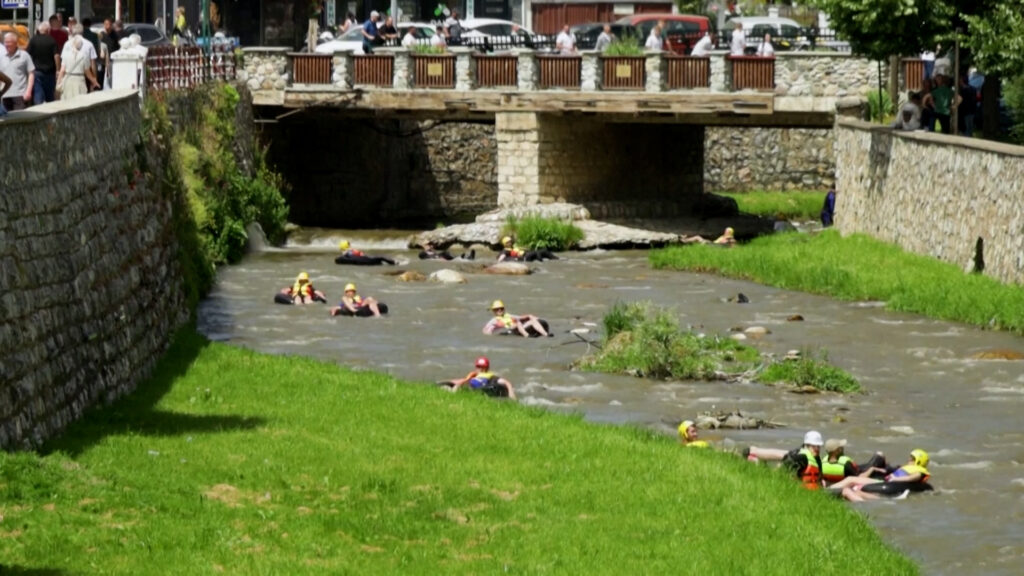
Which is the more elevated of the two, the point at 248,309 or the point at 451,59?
the point at 451,59

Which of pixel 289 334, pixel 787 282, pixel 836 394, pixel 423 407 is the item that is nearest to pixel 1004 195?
pixel 787 282

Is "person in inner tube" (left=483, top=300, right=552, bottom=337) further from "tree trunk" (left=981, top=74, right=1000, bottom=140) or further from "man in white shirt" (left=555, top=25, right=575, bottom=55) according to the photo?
"man in white shirt" (left=555, top=25, right=575, bottom=55)

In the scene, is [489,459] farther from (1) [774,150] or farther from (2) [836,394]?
(1) [774,150]

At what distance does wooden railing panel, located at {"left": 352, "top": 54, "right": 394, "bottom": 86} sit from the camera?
146 feet

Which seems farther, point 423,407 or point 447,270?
point 447,270

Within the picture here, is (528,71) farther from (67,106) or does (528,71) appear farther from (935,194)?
(67,106)

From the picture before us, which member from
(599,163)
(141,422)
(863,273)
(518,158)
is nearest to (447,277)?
(863,273)

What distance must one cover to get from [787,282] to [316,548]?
21.0 meters

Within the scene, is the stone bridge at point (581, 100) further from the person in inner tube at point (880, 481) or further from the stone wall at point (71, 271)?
the person in inner tube at point (880, 481)

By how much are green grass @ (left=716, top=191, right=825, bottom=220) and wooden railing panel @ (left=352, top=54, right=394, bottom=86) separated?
10.5 metres

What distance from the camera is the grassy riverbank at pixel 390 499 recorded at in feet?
44.9

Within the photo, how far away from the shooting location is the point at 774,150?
54156 millimetres

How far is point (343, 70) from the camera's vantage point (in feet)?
147

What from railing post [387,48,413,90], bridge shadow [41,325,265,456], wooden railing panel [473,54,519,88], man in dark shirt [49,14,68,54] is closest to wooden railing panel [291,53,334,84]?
railing post [387,48,413,90]
